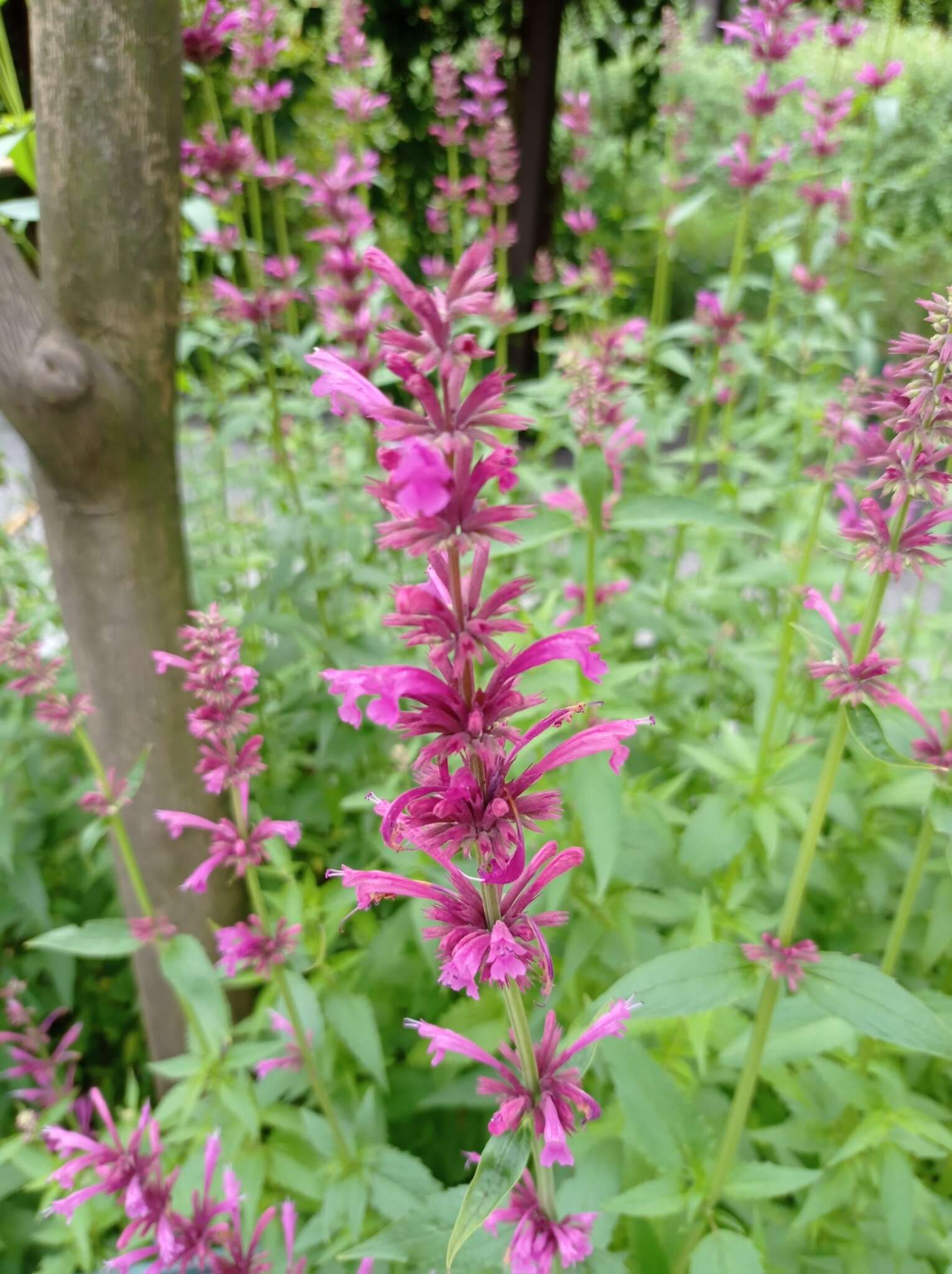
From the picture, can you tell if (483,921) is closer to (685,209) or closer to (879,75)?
(685,209)

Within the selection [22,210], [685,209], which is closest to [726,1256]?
[22,210]

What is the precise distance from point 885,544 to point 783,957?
59cm

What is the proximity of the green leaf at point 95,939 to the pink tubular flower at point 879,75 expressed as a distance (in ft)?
10.8

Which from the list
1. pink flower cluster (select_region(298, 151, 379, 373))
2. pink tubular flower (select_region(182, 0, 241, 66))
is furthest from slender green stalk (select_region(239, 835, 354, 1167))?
pink tubular flower (select_region(182, 0, 241, 66))

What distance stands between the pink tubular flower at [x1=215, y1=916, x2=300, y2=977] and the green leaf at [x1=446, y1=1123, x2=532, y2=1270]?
0.74 meters

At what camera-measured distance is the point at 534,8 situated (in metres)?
5.24

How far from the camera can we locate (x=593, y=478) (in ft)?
5.28

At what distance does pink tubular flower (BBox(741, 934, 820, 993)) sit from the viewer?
1174 mm

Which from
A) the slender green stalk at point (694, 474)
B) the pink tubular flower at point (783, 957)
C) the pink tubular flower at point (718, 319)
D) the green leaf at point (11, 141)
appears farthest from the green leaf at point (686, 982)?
the pink tubular flower at point (718, 319)

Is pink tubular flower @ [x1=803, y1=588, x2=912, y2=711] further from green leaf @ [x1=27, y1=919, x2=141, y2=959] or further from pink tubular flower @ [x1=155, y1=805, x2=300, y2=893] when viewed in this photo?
green leaf @ [x1=27, y1=919, x2=141, y2=959]

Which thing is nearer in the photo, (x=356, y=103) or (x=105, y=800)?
(x=105, y=800)

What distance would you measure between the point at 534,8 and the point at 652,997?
5.98 metres

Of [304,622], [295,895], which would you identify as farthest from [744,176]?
[295,895]

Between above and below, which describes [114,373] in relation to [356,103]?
below
